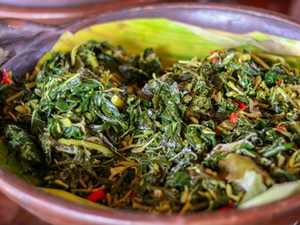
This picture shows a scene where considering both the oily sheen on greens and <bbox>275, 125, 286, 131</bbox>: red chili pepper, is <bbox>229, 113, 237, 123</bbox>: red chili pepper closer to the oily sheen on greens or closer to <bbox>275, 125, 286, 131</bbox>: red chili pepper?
the oily sheen on greens

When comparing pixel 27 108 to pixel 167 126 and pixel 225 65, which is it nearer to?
pixel 167 126

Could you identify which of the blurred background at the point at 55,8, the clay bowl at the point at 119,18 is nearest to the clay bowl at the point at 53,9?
the blurred background at the point at 55,8

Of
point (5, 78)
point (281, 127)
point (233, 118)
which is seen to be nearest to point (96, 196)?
point (233, 118)

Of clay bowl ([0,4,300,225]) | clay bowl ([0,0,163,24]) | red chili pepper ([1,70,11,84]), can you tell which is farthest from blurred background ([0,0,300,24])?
red chili pepper ([1,70,11,84])

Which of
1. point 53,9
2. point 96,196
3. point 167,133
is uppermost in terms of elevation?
point 53,9

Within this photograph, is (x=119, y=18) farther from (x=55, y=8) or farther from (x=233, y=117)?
(x=233, y=117)

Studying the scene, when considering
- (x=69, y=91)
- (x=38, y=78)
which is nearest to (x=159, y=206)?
(x=69, y=91)
